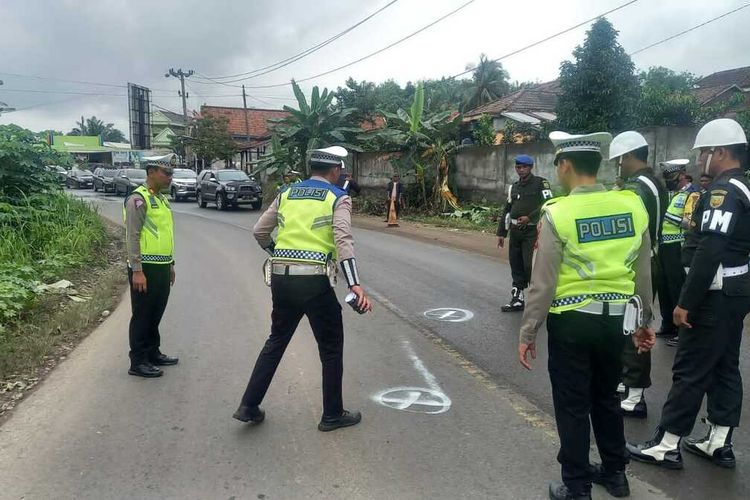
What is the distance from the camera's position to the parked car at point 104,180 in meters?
39.2

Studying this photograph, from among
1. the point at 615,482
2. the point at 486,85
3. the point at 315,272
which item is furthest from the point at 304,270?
→ the point at 486,85

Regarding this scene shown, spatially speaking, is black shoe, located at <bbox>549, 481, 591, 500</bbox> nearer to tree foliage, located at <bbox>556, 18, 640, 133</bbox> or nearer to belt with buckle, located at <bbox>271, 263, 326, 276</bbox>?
belt with buckle, located at <bbox>271, 263, 326, 276</bbox>

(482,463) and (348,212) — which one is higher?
(348,212)

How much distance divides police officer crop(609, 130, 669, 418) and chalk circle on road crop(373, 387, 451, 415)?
133cm

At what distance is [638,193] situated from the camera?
4.20 meters

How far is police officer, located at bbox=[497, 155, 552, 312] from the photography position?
7203mm

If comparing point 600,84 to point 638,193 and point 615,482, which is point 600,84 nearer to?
point 638,193

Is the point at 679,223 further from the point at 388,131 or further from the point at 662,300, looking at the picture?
the point at 388,131

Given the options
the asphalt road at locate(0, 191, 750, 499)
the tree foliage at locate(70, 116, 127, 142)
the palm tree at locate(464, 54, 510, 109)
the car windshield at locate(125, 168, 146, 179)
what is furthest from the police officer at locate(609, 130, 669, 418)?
the tree foliage at locate(70, 116, 127, 142)

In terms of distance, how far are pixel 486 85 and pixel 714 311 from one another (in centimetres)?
3894

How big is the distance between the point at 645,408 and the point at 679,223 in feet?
8.24

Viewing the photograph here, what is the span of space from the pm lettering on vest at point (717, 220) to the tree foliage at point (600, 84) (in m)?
14.8

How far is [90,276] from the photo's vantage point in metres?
10.0

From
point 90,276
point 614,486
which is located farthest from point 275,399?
point 90,276
